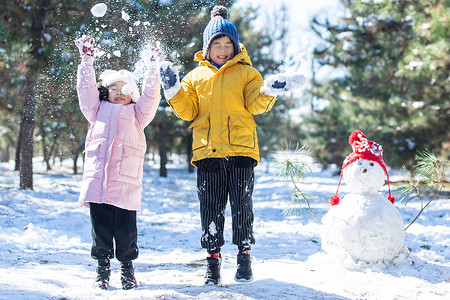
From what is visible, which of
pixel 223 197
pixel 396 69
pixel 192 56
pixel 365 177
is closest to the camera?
pixel 223 197

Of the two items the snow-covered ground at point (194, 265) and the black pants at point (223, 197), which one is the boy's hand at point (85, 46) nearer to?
the black pants at point (223, 197)

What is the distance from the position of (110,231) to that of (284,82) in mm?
1572

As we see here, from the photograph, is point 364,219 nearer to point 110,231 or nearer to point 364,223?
point 364,223

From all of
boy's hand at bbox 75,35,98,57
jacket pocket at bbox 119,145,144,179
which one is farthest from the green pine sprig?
boy's hand at bbox 75,35,98,57

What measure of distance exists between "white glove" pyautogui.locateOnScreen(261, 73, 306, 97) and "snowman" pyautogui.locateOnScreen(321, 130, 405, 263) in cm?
134

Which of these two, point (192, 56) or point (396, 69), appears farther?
point (396, 69)

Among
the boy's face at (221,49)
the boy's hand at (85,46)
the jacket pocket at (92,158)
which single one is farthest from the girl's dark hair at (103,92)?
the boy's face at (221,49)

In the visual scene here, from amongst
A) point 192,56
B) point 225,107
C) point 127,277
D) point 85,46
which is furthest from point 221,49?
point 192,56

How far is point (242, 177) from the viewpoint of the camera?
2764 mm

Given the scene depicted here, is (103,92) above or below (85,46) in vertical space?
below

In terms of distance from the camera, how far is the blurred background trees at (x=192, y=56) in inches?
260

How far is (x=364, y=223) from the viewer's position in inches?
126

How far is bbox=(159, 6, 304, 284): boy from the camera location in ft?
8.94

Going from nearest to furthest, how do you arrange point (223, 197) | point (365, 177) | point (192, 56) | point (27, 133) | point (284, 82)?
point (284, 82), point (223, 197), point (365, 177), point (192, 56), point (27, 133)
